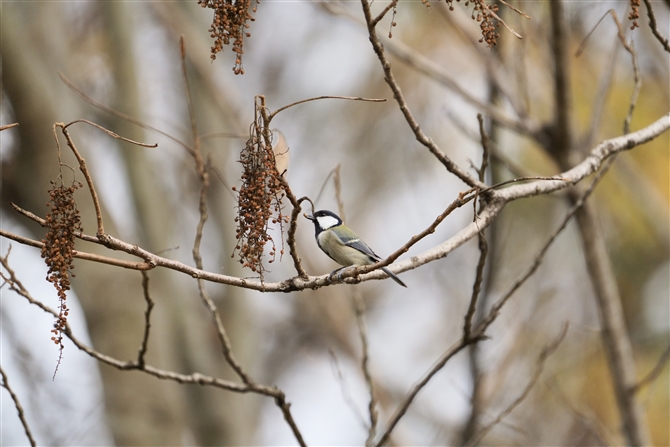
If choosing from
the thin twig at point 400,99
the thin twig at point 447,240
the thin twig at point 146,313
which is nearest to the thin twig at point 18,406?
the thin twig at point 146,313

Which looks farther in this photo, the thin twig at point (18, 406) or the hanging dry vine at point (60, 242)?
the thin twig at point (18, 406)

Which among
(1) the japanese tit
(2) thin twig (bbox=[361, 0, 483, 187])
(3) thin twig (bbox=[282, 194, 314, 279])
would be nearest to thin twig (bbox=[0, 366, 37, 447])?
(3) thin twig (bbox=[282, 194, 314, 279])

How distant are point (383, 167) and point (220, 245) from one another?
2.78 m

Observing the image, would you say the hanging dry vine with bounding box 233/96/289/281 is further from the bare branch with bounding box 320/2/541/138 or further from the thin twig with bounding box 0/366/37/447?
the bare branch with bounding box 320/2/541/138

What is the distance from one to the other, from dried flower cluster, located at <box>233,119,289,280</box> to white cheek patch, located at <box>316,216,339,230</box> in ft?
4.26

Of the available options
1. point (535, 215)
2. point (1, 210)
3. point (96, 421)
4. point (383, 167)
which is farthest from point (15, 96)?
point (535, 215)

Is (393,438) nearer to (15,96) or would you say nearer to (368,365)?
(368,365)

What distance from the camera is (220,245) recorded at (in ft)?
16.5

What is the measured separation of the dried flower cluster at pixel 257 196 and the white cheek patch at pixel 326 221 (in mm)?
1298

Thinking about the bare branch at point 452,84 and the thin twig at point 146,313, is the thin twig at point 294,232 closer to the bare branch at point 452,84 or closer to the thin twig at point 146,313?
the thin twig at point 146,313

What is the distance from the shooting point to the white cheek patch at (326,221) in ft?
8.82

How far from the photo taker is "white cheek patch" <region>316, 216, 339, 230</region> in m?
2.69

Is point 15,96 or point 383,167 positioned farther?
point 383,167

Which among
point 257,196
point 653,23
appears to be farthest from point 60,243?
point 653,23
